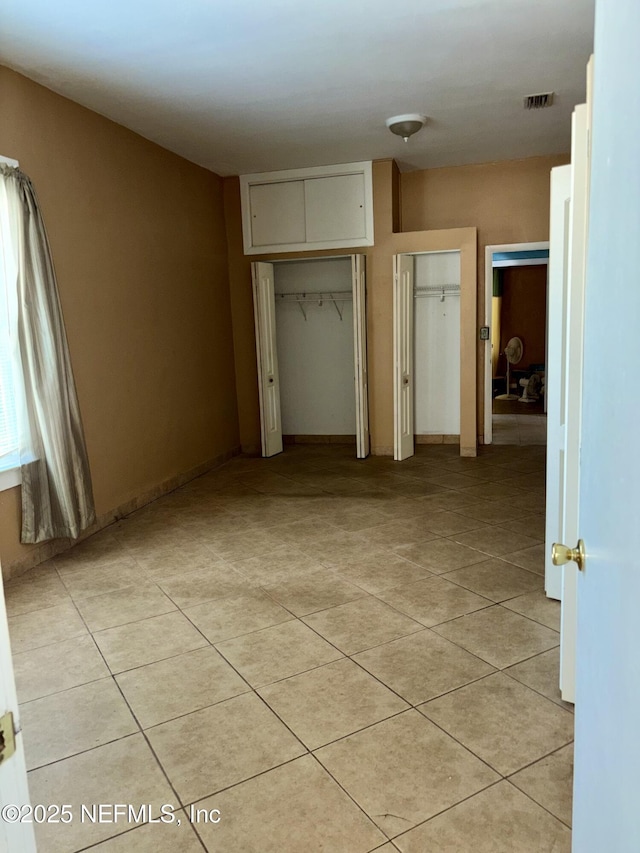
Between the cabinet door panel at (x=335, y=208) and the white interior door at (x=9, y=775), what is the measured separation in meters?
5.99

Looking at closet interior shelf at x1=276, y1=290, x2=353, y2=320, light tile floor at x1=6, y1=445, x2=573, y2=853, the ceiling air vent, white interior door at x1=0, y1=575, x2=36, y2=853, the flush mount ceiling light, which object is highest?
the ceiling air vent

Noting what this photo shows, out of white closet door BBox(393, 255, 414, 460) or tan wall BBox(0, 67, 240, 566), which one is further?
white closet door BBox(393, 255, 414, 460)

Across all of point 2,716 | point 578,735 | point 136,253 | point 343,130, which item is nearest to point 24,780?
point 2,716

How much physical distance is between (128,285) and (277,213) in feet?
7.50

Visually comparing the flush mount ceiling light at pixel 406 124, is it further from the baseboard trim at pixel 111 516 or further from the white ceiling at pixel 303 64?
the baseboard trim at pixel 111 516

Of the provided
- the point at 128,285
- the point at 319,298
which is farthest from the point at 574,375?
the point at 319,298

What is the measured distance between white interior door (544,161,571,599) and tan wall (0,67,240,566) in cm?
307

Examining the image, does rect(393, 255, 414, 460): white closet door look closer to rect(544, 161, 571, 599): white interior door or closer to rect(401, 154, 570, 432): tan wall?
rect(401, 154, 570, 432): tan wall

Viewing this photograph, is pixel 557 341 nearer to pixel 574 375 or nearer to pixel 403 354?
pixel 574 375

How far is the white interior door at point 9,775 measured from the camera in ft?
3.02

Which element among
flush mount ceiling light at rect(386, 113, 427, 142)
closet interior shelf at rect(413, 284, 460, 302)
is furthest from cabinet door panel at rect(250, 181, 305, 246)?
flush mount ceiling light at rect(386, 113, 427, 142)

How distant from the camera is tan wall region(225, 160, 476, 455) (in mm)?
6309

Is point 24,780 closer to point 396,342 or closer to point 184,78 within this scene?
point 184,78

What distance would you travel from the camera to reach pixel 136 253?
5.03m
